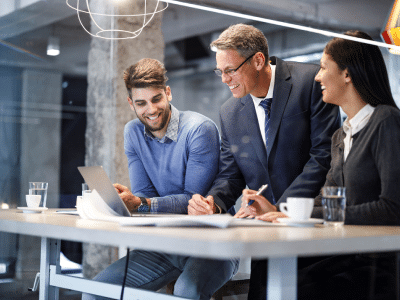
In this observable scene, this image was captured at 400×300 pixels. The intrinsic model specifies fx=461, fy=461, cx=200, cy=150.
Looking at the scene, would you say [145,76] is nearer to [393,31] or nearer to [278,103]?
→ [278,103]

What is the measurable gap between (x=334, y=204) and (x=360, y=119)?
42 centimetres

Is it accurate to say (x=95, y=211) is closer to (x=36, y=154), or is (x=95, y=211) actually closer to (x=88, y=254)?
(x=88, y=254)

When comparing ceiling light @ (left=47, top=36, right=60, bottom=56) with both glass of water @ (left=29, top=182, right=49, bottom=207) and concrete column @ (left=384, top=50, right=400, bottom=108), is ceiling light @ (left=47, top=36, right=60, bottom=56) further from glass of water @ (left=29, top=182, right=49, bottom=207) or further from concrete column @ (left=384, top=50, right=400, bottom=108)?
concrete column @ (left=384, top=50, right=400, bottom=108)

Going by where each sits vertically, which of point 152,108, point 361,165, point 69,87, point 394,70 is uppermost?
point 69,87

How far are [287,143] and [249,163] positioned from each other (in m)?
0.20

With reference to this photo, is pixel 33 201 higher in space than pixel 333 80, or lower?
lower

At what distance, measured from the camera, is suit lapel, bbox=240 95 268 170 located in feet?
6.80

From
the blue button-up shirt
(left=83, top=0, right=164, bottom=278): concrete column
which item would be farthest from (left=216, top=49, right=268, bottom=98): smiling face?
(left=83, top=0, right=164, bottom=278): concrete column

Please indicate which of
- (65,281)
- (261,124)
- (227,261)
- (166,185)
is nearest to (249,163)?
(261,124)

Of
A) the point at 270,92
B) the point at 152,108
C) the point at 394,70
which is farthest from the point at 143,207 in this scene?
the point at 394,70

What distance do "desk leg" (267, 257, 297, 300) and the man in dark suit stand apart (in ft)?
3.06

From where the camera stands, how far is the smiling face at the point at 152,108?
2270 mm

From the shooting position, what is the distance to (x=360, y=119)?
1.55 m

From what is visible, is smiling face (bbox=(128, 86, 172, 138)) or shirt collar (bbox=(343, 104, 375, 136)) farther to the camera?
smiling face (bbox=(128, 86, 172, 138))
